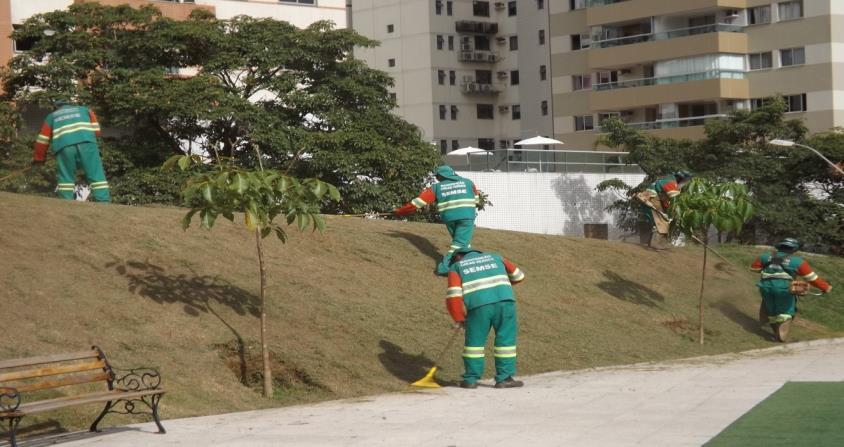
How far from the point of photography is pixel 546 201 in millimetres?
40000

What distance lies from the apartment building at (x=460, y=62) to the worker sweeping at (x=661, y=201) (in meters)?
42.5

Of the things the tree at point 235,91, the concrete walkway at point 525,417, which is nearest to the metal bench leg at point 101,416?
the concrete walkway at point 525,417

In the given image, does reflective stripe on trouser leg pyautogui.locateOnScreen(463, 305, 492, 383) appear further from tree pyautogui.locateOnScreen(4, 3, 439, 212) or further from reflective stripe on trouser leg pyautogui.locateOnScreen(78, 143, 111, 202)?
tree pyautogui.locateOnScreen(4, 3, 439, 212)

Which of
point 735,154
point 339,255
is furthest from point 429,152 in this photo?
point 339,255

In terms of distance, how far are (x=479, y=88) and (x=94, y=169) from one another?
179ft

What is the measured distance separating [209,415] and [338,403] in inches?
59.6

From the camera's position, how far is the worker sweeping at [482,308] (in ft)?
47.4

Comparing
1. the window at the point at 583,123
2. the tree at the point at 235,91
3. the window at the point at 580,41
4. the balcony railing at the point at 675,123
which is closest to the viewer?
the tree at the point at 235,91

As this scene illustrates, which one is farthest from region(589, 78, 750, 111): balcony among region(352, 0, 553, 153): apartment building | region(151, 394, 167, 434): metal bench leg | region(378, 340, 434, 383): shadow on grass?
region(151, 394, 167, 434): metal bench leg

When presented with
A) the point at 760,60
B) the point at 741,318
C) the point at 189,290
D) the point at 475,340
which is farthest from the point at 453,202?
the point at 760,60

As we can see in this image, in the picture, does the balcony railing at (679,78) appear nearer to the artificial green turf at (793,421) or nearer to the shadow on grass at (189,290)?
the shadow on grass at (189,290)

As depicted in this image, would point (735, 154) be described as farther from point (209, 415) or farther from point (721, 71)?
point (209, 415)

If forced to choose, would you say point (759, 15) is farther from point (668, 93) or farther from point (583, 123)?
point (583, 123)

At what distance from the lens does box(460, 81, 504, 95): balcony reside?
239ft
